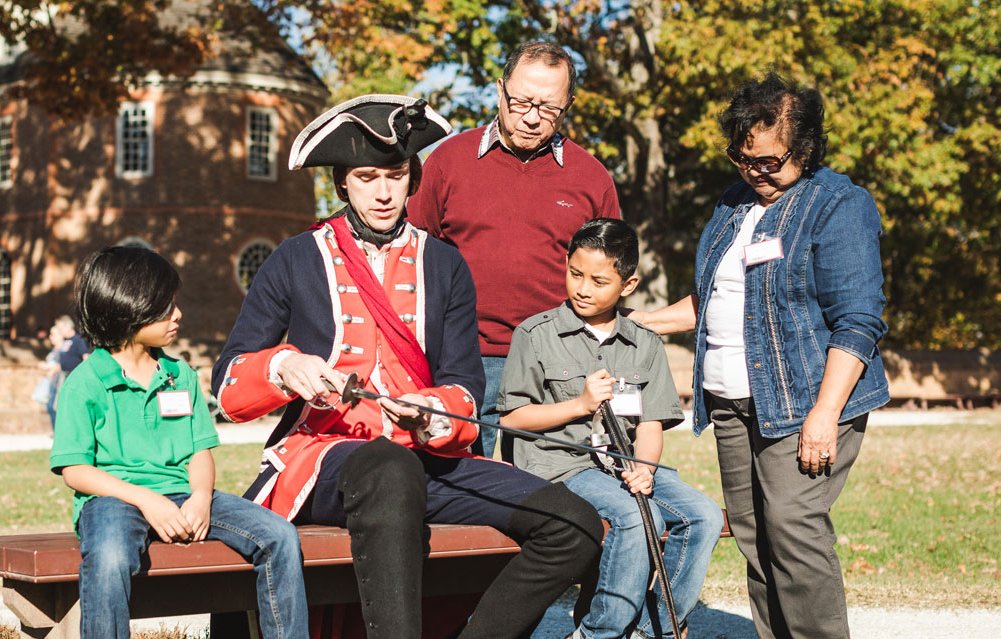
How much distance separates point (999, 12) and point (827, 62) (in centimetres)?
345

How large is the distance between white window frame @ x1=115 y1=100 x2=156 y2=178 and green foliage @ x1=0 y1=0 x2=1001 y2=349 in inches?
417

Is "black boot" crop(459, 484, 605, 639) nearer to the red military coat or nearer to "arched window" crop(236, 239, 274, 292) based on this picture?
the red military coat

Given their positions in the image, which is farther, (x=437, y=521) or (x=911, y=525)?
(x=911, y=525)

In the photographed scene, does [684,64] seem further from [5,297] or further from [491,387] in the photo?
[5,297]

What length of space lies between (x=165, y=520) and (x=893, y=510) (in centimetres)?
731

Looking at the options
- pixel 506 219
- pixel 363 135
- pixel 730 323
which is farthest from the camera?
pixel 506 219

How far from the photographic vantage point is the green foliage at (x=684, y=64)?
1869cm

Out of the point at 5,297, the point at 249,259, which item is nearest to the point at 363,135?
the point at 249,259

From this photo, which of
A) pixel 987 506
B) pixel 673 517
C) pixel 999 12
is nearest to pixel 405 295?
pixel 673 517

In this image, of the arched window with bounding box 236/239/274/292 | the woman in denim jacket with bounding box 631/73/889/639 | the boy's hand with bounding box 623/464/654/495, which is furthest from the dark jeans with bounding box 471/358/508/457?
the arched window with bounding box 236/239/274/292

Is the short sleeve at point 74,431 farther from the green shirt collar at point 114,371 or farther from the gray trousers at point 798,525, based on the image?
the gray trousers at point 798,525

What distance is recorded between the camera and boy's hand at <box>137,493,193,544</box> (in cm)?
357

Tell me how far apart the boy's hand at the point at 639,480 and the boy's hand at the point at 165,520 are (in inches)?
56.1

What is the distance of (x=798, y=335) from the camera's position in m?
4.06
